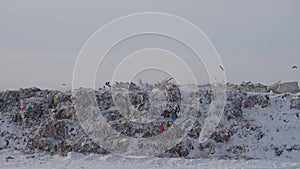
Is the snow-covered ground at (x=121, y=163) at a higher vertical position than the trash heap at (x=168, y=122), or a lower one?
lower

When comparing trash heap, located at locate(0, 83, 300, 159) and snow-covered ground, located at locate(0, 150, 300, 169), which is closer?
snow-covered ground, located at locate(0, 150, 300, 169)

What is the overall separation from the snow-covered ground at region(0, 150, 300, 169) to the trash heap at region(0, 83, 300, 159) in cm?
128

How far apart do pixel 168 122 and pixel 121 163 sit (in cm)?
381

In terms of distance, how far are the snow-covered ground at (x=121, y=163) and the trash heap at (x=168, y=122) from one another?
4.21 feet

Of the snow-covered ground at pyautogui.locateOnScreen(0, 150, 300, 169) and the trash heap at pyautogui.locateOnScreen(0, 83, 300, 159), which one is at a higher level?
the trash heap at pyautogui.locateOnScreen(0, 83, 300, 159)

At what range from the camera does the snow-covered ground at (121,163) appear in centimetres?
1217

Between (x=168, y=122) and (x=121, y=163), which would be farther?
(x=168, y=122)

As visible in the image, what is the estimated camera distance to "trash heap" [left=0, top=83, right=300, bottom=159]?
601 inches

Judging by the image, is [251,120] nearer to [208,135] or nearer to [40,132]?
[208,135]

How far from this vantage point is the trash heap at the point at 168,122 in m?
15.3

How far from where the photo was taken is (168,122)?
1617cm

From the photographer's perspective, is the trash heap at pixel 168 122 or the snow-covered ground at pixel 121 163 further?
the trash heap at pixel 168 122

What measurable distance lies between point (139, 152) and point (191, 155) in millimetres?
1570

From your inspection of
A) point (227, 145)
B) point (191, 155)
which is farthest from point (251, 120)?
point (191, 155)
